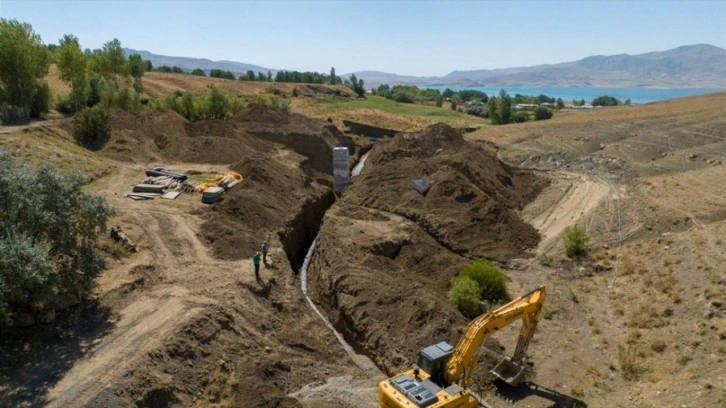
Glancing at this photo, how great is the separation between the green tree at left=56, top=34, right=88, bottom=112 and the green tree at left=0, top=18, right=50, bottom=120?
22.7 ft

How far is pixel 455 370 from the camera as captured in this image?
41.2 ft

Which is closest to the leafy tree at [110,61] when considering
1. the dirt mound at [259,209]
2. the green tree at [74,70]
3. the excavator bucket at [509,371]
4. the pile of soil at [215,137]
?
the green tree at [74,70]

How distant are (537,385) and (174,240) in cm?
1508

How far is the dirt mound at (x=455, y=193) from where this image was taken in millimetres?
26328

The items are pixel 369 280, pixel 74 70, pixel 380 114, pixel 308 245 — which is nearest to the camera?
pixel 369 280

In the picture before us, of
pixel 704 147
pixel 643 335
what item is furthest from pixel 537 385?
pixel 704 147

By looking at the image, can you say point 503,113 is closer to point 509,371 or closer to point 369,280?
point 369,280

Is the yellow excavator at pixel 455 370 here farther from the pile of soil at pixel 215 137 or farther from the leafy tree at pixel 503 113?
the leafy tree at pixel 503 113

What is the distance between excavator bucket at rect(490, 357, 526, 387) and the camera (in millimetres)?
15156

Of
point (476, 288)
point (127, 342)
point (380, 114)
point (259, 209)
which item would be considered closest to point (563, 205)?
point (476, 288)

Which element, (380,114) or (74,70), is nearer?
(74,70)

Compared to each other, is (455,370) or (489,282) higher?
(455,370)

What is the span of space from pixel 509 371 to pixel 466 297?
4.12 metres

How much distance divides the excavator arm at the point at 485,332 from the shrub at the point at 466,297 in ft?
13.3
